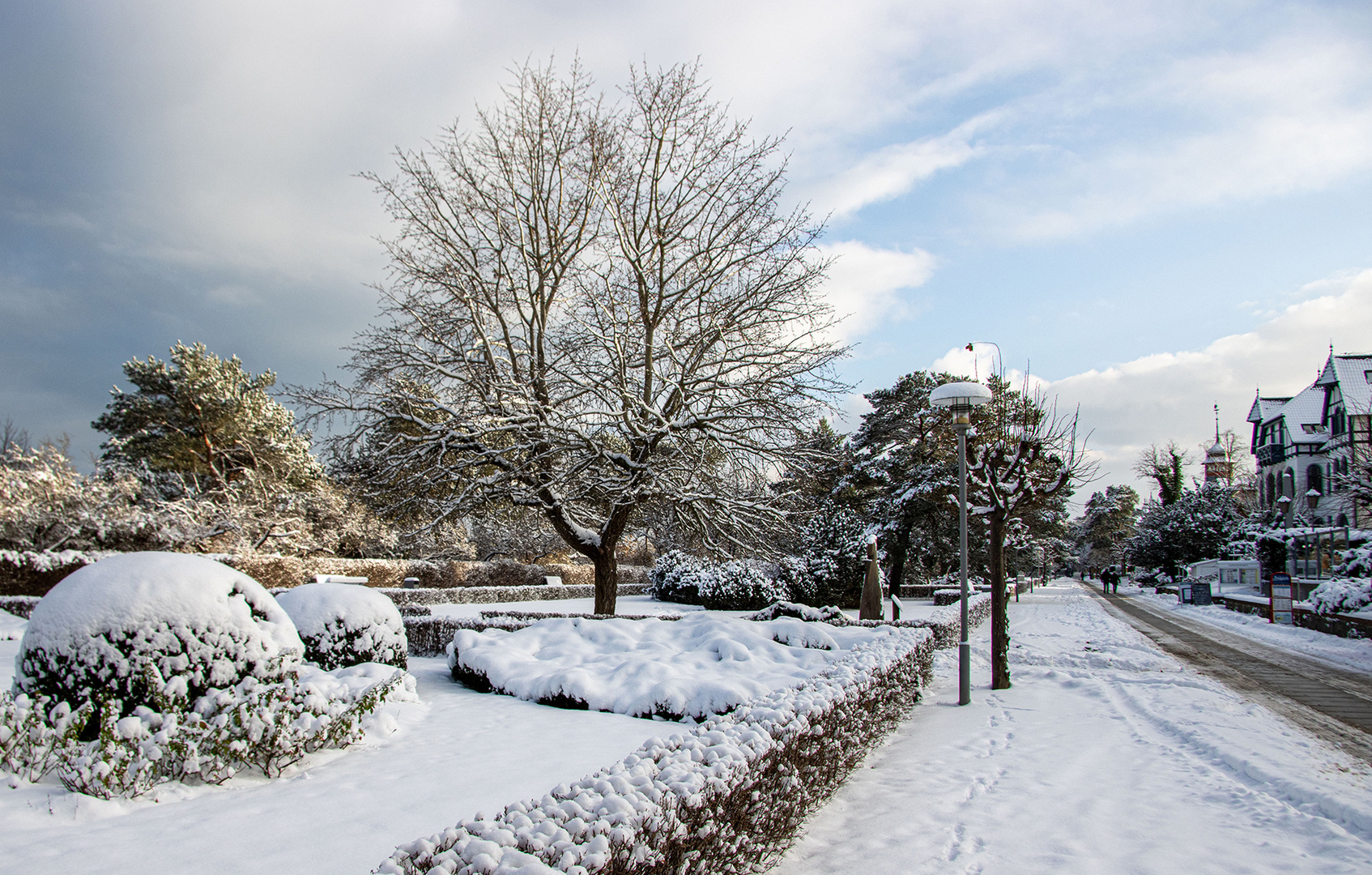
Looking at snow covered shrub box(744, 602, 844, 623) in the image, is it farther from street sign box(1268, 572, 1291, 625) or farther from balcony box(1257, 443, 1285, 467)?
balcony box(1257, 443, 1285, 467)

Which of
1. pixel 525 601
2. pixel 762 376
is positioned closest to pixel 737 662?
pixel 762 376

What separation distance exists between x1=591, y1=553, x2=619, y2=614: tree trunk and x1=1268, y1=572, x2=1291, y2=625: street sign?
19161 mm

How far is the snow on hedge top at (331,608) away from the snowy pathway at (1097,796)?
5232 mm

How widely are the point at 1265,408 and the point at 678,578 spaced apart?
50415mm

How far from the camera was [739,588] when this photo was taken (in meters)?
21.7

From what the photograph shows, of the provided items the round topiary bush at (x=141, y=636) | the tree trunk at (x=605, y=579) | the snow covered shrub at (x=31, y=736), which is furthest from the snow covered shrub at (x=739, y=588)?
the snow covered shrub at (x=31, y=736)

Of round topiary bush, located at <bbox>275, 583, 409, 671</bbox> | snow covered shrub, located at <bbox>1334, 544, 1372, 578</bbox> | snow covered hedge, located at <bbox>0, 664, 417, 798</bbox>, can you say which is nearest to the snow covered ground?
snow covered shrub, located at <bbox>1334, 544, 1372, 578</bbox>

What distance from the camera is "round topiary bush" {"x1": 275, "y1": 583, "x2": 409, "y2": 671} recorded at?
726 centimetres

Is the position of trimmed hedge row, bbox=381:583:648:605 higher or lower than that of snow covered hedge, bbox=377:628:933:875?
lower

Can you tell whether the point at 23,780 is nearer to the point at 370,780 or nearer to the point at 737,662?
the point at 370,780

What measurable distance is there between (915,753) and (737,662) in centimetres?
218

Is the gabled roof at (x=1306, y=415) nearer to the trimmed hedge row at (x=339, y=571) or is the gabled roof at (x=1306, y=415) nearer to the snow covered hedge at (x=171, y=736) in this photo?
the trimmed hedge row at (x=339, y=571)

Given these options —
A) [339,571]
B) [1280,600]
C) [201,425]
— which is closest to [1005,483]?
[1280,600]

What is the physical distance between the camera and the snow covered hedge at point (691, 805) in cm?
222
